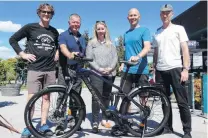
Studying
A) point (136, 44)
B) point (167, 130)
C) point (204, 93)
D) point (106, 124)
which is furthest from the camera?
point (204, 93)

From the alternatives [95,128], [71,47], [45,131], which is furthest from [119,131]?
[71,47]

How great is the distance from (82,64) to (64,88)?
1.49 feet

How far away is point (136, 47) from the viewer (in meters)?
4.89

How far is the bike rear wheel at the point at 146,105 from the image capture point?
479 centimetres

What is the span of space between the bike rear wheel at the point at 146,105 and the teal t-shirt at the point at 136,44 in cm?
35

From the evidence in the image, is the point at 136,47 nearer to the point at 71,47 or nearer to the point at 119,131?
the point at 71,47

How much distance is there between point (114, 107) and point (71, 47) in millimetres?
1145

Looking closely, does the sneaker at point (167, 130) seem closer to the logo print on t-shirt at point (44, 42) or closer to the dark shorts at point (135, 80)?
the dark shorts at point (135, 80)

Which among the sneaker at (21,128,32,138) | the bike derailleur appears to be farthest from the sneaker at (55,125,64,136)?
the bike derailleur

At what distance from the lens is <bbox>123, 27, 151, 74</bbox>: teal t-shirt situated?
15.9ft

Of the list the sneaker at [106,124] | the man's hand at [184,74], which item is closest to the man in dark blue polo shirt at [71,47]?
the sneaker at [106,124]

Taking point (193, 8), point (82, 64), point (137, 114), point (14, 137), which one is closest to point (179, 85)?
point (137, 114)

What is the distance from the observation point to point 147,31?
16.0 feet

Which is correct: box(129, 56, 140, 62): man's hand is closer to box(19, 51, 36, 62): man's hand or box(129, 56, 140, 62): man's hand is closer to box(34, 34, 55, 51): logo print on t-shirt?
box(34, 34, 55, 51): logo print on t-shirt
